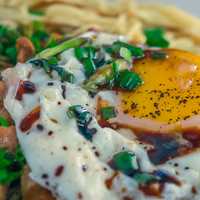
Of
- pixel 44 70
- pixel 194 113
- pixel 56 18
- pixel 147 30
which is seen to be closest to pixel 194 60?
pixel 194 113

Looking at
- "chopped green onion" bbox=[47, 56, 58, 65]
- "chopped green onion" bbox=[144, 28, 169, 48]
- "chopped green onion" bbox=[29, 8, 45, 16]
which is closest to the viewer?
"chopped green onion" bbox=[47, 56, 58, 65]

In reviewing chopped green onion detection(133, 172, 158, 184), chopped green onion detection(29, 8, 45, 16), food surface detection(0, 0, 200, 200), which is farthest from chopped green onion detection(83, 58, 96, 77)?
chopped green onion detection(29, 8, 45, 16)

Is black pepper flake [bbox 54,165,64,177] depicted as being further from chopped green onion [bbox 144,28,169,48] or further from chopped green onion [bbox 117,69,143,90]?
chopped green onion [bbox 144,28,169,48]

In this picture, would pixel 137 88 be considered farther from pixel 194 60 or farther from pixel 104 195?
pixel 104 195

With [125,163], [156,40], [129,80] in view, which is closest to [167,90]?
[129,80]

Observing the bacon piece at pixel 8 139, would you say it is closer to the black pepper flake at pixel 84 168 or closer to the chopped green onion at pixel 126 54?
the black pepper flake at pixel 84 168

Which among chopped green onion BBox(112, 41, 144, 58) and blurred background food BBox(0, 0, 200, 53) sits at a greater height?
chopped green onion BBox(112, 41, 144, 58)

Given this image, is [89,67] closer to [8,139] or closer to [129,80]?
[129,80]

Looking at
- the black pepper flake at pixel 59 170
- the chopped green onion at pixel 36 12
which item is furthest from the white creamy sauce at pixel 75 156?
the chopped green onion at pixel 36 12
